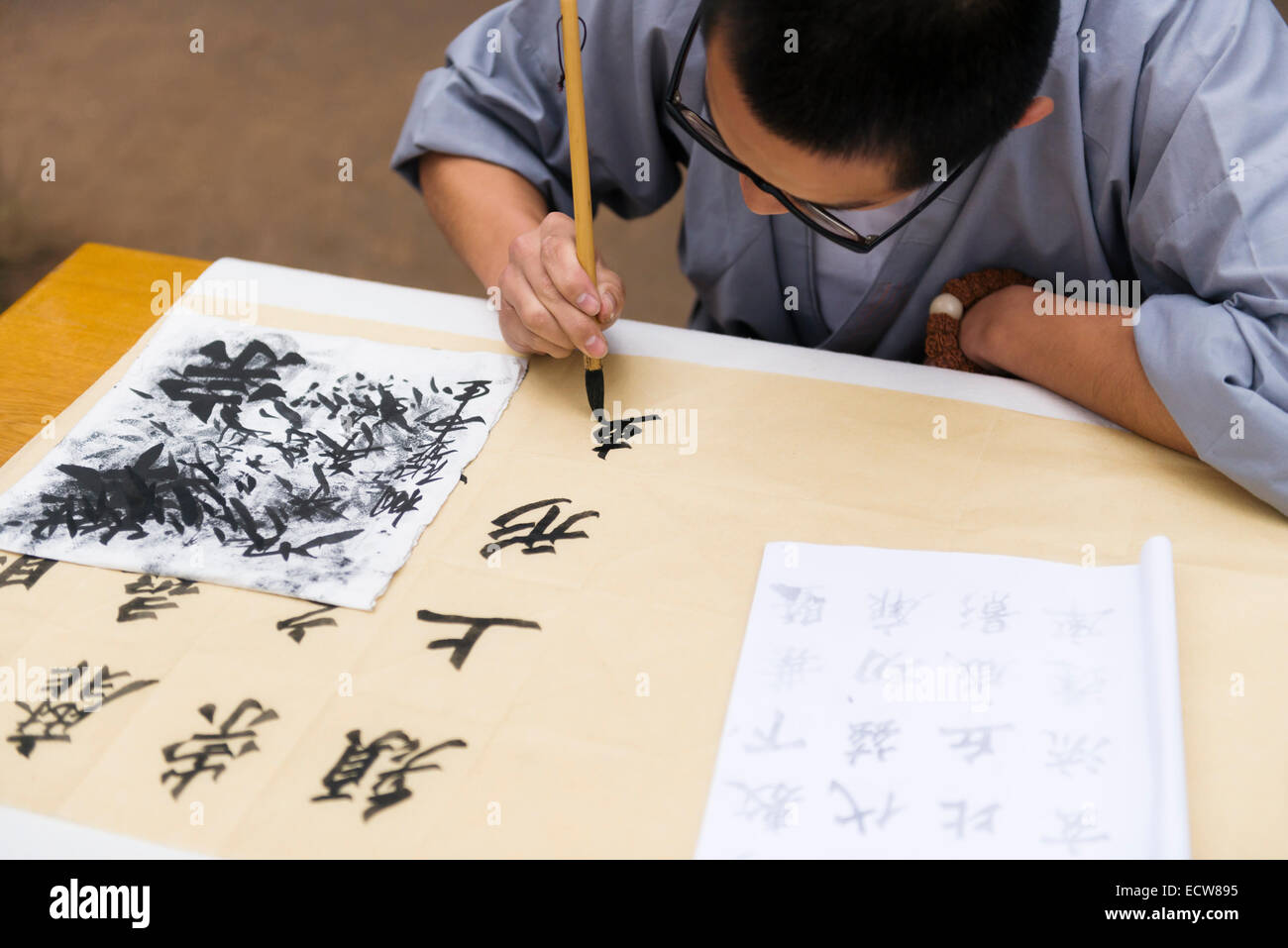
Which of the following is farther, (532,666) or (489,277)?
(489,277)

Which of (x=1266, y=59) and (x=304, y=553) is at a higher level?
(x=1266, y=59)

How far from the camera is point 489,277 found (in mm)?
908

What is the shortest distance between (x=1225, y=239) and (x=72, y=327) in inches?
31.3

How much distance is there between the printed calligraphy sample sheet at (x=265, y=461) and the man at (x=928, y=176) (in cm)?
10

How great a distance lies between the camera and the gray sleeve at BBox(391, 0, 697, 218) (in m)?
0.92

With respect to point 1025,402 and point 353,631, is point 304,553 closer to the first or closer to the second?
point 353,631

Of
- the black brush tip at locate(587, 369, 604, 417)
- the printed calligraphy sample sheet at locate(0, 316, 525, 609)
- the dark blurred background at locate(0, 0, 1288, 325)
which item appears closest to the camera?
the printed calligraphy sample sheet at locate(0, 316, 525, 609)

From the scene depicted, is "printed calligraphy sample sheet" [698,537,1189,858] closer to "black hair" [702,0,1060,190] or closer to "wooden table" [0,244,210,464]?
"black hair" [702,0,1060,190]

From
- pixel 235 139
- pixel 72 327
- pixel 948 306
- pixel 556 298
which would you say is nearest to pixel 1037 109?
pixel 948 306

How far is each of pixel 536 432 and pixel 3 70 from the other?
2142 mm

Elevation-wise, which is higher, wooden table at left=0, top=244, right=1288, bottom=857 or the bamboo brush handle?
the bamboo brush handle

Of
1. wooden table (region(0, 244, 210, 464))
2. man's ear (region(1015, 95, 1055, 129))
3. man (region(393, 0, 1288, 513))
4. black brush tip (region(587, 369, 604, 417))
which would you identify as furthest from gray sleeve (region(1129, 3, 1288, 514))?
wooden table (region(0, 244, 210, 464))

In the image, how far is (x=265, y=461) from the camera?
29.3 inches

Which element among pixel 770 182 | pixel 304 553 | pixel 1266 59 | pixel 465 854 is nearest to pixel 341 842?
pixel 465 854
